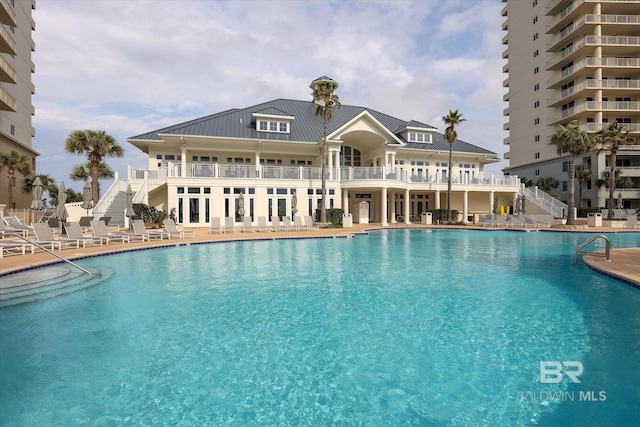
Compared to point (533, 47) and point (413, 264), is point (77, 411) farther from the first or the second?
point (533, 47)

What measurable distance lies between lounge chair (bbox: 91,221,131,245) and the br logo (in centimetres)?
1683

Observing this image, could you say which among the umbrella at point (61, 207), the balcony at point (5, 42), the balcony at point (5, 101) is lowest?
the umbrella at point (61, 207)

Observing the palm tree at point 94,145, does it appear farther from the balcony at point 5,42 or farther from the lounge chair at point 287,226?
the lounge chair at point 287,226

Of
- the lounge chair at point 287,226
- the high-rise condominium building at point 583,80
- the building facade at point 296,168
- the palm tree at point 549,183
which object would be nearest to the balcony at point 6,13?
the building facade at point 296,168

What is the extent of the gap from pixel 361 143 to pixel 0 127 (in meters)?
37.1

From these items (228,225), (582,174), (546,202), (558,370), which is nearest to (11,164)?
(228,225)

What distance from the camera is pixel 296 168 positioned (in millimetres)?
28016

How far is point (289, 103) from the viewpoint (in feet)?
118

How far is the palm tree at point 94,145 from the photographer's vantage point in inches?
1104

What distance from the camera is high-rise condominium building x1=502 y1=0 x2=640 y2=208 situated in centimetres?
3853

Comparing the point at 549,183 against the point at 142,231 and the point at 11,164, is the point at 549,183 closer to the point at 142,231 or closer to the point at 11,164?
the point at 142,231

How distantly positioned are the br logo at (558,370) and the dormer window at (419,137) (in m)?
32.3

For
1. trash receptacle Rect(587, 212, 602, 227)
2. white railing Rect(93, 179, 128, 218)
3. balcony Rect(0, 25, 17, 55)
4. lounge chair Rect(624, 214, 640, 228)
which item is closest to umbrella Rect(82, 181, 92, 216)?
white railing Rect(93, 179, 128, 218)

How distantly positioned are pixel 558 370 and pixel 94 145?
1352 inches
